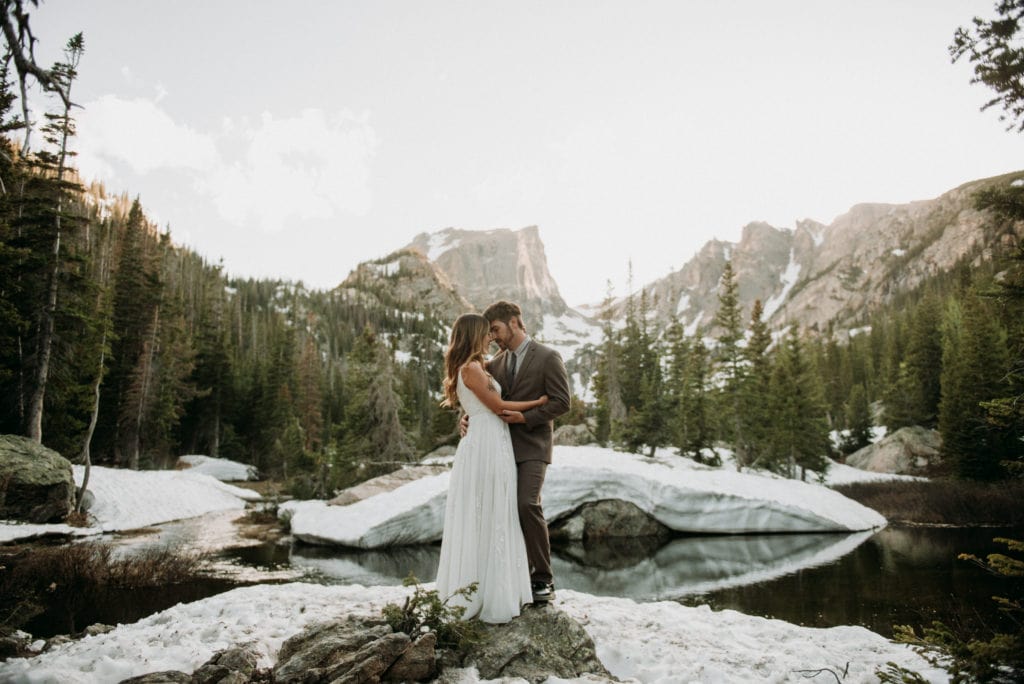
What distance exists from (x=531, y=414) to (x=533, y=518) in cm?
87

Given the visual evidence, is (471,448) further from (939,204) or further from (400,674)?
(939,204)

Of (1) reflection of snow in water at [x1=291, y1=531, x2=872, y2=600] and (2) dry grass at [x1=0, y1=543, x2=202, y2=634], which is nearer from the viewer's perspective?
(2) dry grass at [x1=0, y1=543, x2=202, y2=634]

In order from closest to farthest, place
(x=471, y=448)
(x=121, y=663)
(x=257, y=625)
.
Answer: (x=121, y=663) < (x=471, y=448) < (x=257, y=625)

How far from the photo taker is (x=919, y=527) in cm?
1889

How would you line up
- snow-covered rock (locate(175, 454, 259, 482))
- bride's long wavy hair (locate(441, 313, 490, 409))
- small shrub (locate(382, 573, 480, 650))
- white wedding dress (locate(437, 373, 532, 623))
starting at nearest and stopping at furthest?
small shrub (locate(382, 573, 480, 650)) < white wedding dress (locate(437, 373, 532, 623)) < bride's long wavy hair (locate(441, 313, 490, 409)) < snow-covered rock (locate(175, 454, 259, 482))

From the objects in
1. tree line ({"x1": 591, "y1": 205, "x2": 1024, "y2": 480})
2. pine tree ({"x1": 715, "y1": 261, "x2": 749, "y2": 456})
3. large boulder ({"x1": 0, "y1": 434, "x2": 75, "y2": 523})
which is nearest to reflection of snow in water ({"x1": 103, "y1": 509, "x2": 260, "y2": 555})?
large boulder ({"x1": 0, "y1": 434, "x2": 75, "y2": 523})

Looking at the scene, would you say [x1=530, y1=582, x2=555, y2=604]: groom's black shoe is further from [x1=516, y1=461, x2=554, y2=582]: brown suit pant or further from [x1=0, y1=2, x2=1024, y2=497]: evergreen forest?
[x1=0, y1=2, x2=1024, y2=497]: evergreen forest

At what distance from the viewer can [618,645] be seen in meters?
4.89

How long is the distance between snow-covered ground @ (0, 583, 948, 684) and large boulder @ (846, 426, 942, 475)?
36898 mm

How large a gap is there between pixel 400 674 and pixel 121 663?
2234mm

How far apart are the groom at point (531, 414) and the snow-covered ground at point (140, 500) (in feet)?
52.7

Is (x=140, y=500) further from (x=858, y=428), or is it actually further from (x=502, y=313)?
(x=858, y=428)

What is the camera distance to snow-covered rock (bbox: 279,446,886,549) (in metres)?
16.5

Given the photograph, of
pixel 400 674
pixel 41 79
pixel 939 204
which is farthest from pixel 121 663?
pixel 939 204
